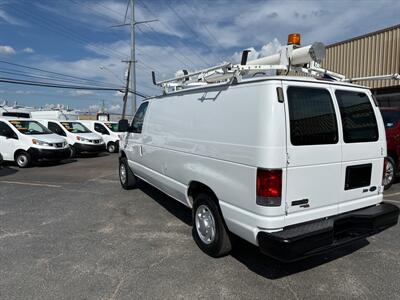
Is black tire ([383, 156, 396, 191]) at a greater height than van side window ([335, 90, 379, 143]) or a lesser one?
lesser

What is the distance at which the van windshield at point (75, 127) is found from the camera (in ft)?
53.5

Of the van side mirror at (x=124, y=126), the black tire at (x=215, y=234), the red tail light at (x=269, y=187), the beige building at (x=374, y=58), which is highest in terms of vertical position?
the beige building at (x=374, y=58)

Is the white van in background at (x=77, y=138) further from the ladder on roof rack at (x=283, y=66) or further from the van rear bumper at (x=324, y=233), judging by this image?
the van rear bumper at (x=324, y=233)

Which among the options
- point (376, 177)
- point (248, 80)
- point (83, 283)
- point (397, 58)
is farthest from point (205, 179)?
point (397, 58)

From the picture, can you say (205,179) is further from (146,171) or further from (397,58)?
(397,58)

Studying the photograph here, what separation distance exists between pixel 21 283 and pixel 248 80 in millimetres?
3180

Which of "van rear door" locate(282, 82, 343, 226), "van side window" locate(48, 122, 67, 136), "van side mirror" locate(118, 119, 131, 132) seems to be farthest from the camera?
"van side window" locate(48, 122, 67, 136)

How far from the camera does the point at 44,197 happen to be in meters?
7.16

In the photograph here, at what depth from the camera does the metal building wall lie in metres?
13.8

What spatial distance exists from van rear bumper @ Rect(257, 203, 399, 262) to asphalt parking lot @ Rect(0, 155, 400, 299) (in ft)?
1.44

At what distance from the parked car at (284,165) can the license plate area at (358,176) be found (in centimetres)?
1

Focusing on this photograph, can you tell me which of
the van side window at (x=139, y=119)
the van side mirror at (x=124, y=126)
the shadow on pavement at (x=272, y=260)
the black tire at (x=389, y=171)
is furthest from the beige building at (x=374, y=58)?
the shadow on pavement at (x=272, y=260)

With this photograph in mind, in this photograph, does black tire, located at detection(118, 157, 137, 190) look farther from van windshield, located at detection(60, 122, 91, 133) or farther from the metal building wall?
the metal building wall

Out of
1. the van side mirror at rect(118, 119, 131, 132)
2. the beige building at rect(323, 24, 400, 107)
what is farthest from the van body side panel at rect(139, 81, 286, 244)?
the beige building at rect(323, 24, 400, 107)
